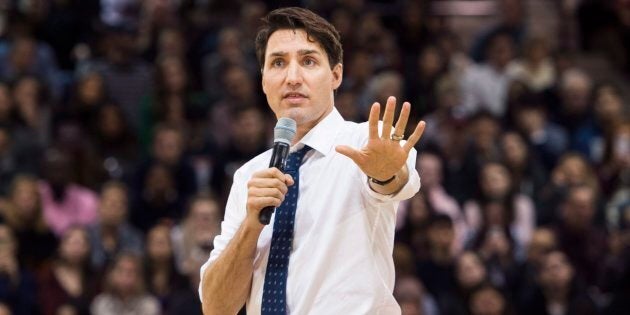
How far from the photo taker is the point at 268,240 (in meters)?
3.33

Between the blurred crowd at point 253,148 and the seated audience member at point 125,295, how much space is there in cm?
1

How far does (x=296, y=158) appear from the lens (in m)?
3.35

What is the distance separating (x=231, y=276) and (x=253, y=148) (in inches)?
219

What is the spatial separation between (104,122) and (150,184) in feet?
2.86

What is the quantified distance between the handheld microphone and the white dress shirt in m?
0.19

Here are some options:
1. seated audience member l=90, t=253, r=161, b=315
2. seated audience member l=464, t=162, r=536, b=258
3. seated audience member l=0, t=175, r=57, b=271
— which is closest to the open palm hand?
seated audience member l=90, t=253, r=161, b=315

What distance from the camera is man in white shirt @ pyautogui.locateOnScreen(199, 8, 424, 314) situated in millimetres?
3111

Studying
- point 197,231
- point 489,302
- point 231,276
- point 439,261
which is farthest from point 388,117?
point 439,261

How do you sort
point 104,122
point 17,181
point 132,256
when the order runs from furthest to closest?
point 104,122 → point 17,181 → point 132,256

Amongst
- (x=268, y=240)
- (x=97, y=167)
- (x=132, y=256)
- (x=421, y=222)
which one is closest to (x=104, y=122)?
(x=97, y=167)

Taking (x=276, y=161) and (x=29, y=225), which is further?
(x=29, y=225)

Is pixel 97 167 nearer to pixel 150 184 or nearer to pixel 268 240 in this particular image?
pixel 150 184

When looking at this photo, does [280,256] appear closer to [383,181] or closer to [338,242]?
[338,242]

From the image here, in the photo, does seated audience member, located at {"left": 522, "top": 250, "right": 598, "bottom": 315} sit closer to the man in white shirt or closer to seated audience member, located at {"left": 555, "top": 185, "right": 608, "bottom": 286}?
seated audience member, located at {"left": 555, "top": 185, "right": 608, "bottom": 286}
